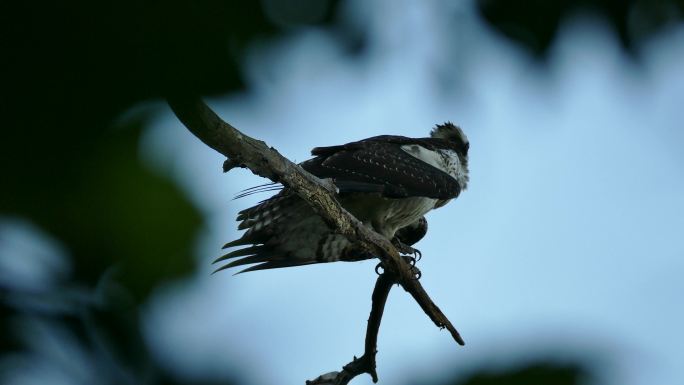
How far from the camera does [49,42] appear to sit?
40 cm

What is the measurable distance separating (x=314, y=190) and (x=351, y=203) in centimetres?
190

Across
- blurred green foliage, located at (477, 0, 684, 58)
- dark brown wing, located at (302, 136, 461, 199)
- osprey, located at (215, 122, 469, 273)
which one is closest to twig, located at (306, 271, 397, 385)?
osprey, located at (215, 122, 469, 273)

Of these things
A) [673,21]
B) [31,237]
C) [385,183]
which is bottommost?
[31,237]

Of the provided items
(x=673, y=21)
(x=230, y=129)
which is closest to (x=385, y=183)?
(x=230, y=129)

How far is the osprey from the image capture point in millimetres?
5258

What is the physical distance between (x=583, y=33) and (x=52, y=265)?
1.85 ft

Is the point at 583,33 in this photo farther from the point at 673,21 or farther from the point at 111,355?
the point at 111,355

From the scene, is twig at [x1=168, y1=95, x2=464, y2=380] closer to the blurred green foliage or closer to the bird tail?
the bird tail

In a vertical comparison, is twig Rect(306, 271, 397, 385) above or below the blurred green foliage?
above

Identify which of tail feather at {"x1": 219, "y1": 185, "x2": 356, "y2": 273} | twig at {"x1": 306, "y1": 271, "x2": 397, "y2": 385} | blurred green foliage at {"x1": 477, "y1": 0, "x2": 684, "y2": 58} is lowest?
blurred green foliage at {"x1": 477, "y1": 0, "x2": 684, "y2": 58}

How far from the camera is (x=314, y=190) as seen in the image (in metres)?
3.88

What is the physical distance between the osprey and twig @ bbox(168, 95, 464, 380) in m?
0.69

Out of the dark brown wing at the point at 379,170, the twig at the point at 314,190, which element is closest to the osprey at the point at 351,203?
the dark brown wing at the point at 379,170

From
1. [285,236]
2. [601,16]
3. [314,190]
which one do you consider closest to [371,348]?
[314,190]
